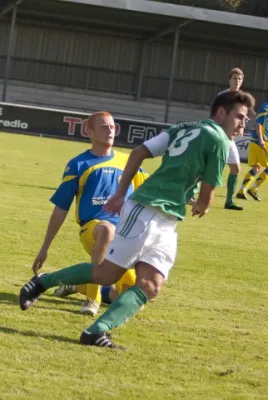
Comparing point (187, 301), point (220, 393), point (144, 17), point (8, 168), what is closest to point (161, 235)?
point (220, 393)

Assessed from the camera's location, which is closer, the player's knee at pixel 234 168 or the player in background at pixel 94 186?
the player in background at pixel 94 186

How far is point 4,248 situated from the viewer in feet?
31.8

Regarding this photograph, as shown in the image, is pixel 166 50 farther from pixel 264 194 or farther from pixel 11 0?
pixel 264 194

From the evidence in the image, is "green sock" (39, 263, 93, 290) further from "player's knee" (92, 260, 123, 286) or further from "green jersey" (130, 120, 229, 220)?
"green jersey" (130, 120, 229, 220)

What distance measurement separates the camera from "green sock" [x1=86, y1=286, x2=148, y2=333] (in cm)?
598

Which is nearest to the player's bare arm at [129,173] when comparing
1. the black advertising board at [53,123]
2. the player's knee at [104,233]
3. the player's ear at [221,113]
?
the player's ear at [221,113]

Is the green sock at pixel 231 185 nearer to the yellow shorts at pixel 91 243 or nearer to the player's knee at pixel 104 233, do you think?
the yellow shorts at pixel 91 243

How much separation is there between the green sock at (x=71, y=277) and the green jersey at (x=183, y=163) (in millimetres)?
630

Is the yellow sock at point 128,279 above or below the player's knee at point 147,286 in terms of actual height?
below

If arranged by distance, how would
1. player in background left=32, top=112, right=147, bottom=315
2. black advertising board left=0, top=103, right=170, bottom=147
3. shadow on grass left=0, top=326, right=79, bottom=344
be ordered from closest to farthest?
shadow on grass left=0, top=326, right=79, bottom=344
player in background left=32, top=112, right=147, bottom=315
black advertising board left=0, top=103, right=170, bottom=147

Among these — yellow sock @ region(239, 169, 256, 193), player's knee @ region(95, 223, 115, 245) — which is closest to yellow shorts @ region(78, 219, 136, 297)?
player's knee @ region(95, 223, 115, 245)

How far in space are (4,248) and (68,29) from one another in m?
35.6

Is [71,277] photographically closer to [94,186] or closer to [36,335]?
[36,335]

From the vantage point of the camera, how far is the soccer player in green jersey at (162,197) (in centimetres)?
591
